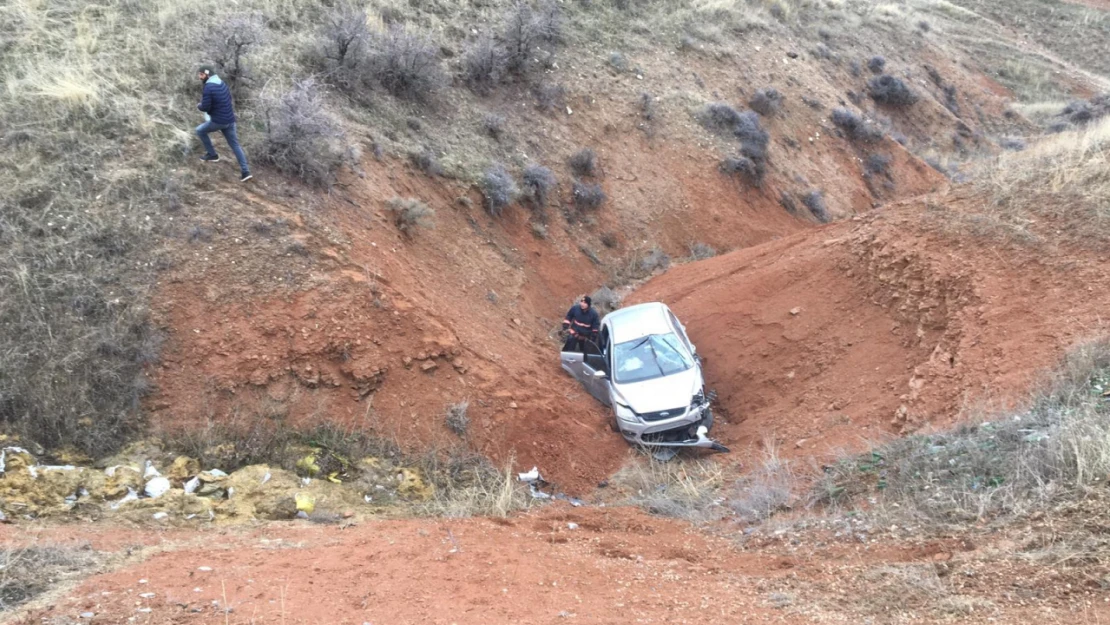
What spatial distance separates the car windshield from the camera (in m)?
11.3

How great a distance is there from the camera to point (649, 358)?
1154cm

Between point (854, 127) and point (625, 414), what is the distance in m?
16.9

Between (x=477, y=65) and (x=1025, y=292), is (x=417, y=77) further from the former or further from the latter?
(x=1025, y=292)

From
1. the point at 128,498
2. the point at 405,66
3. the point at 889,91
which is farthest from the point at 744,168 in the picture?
the point at 128,498

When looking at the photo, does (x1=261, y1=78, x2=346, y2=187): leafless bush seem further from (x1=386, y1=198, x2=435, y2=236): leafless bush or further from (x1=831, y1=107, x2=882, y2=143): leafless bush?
(x1=831, y1=107, x2=882, y2=143): leafless bush

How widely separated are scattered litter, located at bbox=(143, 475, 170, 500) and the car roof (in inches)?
247

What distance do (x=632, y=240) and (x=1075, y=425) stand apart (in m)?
11.6

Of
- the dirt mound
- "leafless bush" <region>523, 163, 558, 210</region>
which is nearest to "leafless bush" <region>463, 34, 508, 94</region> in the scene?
"leafless bush" <region>523, 163, 558, 210</region>

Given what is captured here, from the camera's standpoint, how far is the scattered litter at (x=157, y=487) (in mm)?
8367

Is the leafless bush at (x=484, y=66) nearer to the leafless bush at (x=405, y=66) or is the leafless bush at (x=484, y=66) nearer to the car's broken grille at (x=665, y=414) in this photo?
the leafless bush at (x=405, y=66)

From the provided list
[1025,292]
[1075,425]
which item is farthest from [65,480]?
[1025,292]

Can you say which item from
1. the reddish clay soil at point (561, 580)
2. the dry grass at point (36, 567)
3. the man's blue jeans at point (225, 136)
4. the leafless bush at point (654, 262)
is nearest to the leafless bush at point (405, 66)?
the man's blue jeans at point (225, 136)

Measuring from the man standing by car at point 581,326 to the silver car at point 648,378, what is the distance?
0.14 m

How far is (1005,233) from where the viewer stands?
35.4ft
